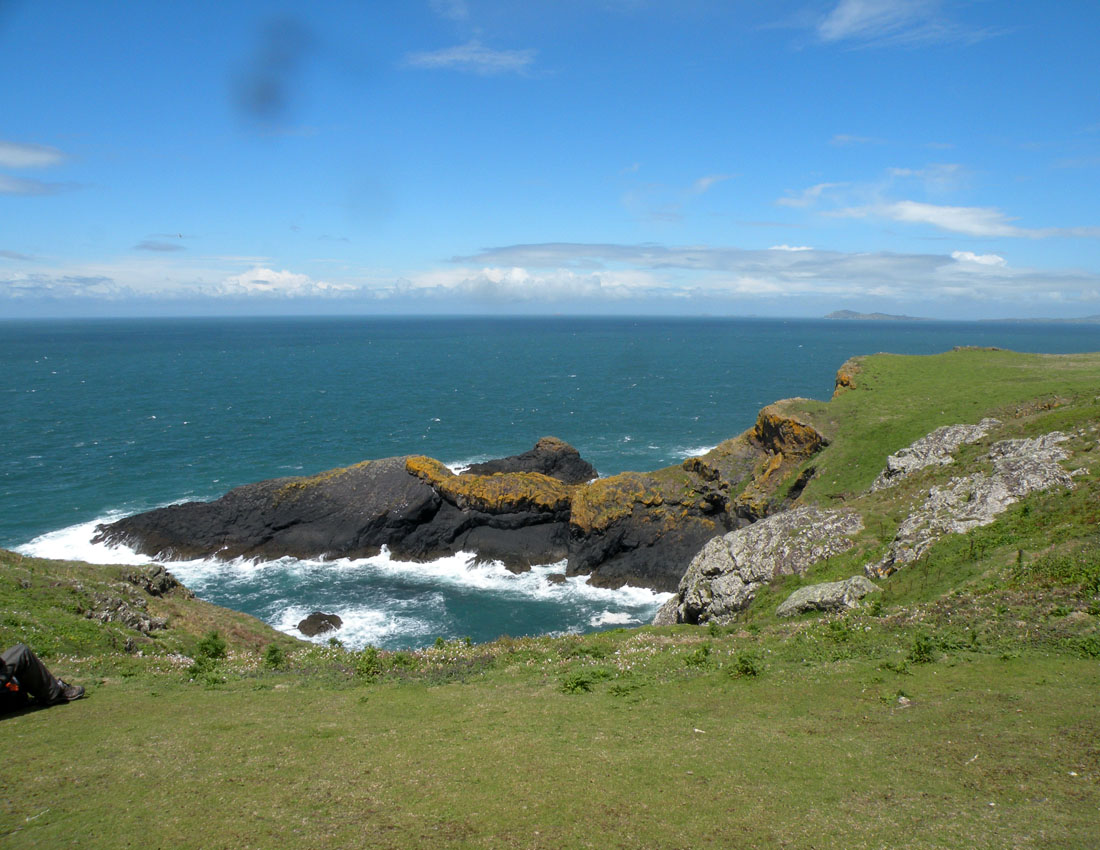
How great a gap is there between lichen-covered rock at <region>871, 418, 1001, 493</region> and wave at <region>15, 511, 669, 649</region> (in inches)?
603

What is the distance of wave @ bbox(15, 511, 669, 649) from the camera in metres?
38.1

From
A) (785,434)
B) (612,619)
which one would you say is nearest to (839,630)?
(612,619)

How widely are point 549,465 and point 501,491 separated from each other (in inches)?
356

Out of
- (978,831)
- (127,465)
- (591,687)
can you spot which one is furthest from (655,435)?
(978,831)

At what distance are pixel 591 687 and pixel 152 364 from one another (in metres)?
167

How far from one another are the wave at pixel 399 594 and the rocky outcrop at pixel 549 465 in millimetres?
11299

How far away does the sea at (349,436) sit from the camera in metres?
41.2

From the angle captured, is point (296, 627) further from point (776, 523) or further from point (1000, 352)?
point (1000, 352)

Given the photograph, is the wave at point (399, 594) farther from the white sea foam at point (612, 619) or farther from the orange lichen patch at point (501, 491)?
the orange lichen patch at point (501, 491)

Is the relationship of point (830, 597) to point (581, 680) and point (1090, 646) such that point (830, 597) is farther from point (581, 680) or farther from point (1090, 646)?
point (581, 680)

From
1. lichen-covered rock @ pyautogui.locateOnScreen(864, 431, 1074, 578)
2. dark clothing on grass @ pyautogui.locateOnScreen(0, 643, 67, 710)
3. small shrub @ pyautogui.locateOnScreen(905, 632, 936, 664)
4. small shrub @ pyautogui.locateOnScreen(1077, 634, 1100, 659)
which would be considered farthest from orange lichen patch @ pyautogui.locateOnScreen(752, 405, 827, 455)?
dark clothing on grass @ pyautogui.locateOnScreen(0, 643, 67, 710)

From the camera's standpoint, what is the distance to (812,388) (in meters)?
115

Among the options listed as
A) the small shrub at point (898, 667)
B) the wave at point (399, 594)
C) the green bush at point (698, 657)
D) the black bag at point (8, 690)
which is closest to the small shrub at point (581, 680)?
the green bush at point (698, 657)

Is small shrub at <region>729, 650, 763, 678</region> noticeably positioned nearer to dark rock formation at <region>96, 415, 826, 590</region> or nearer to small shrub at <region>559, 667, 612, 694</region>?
small shrub at <region>559, 667, 612, 694</region>
